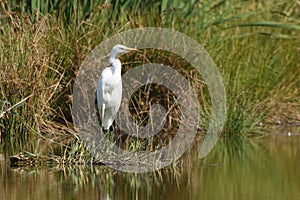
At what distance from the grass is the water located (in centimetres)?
109

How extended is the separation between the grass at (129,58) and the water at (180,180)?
109cm

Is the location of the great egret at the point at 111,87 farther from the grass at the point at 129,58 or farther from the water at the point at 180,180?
the water at the point at 180,180

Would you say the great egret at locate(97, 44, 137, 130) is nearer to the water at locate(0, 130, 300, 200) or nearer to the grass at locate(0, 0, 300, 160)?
the grass at locate(0, 0, 300, 160)

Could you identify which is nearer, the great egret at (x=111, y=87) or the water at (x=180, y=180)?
the water at (x=180, y=180)

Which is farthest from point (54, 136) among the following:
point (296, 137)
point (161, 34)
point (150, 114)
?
point (296, 137)

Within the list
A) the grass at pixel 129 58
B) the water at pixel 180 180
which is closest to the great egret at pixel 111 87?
the grass at pixel 129 58

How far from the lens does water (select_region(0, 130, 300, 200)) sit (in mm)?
6422

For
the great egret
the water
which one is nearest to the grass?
the great egret

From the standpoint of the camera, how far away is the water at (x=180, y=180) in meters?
6.42

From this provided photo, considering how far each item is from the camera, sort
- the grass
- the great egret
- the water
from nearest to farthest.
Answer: the water → the great egret → the grass

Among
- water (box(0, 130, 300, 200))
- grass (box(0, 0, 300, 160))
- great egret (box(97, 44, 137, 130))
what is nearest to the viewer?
water (box(0, 130, 300, 200))

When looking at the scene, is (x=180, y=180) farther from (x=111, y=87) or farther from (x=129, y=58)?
(x=129, y=58)

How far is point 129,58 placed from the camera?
10344 millimetres

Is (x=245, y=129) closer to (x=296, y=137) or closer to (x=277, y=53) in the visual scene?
(x=296, y=137)
